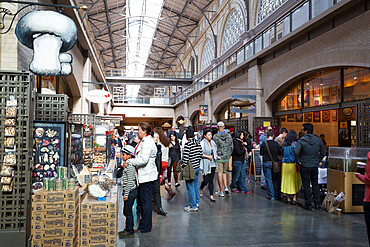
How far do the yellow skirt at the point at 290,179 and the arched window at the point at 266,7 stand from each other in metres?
9.26

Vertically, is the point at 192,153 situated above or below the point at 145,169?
above

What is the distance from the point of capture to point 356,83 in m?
8.87

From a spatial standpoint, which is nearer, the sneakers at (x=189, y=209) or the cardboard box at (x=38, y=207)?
the cardboard box at (x=38, y=207)

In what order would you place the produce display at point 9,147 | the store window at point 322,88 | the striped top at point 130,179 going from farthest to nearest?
1. the store window at point 322,88
2. the striped top at point 130,179
3. the produce display at point 9,147

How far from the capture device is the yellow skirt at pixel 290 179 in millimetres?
7195

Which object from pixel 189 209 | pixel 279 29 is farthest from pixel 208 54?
pixel 189 209

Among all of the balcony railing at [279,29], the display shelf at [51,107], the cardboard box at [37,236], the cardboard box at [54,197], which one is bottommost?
the cardboard box at [37,236]

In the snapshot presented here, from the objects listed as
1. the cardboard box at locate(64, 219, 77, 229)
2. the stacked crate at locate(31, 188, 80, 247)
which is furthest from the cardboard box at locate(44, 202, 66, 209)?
the cardboard box at locate(64, 219, 77, 229)

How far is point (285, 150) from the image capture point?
7254 mm

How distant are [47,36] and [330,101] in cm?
913

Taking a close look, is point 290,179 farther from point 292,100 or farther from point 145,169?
point 292,100

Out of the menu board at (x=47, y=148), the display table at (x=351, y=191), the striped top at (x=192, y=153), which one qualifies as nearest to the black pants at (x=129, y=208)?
the menu board at (x=47, y=148)

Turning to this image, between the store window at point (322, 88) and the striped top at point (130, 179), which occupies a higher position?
the store window at point (322, 88)

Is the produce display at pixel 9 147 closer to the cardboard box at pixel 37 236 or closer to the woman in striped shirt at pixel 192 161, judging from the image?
the cardboard box at pixel 37 236
